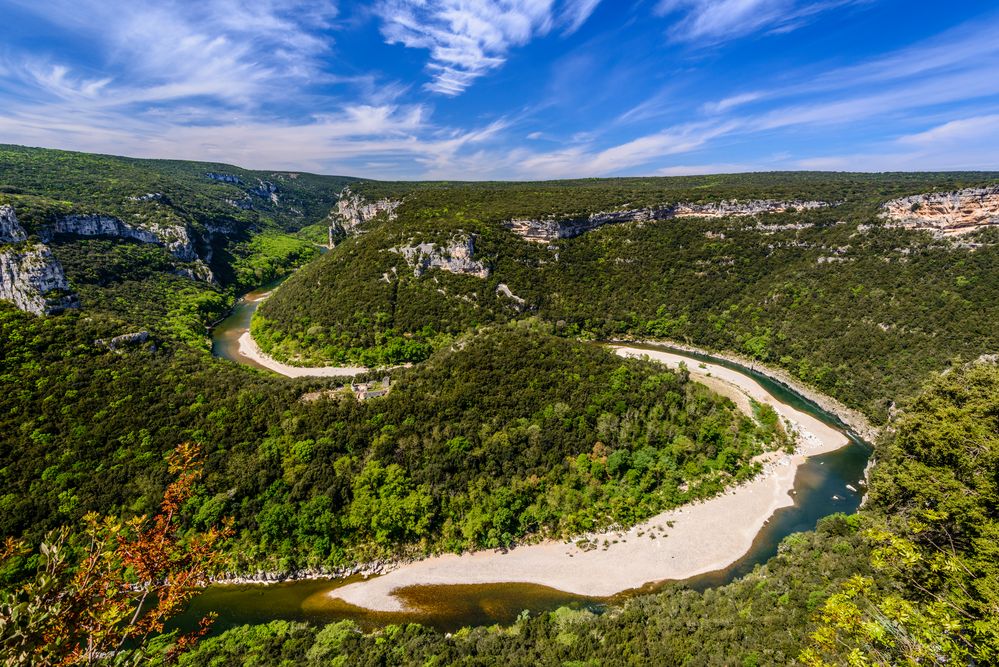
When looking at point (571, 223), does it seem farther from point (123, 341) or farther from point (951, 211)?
point (123, 341)

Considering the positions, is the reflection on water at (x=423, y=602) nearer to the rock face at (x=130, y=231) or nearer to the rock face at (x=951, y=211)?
the rock face at (x=951, y=211)

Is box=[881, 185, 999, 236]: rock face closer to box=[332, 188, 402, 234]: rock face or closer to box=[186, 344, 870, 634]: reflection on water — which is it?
box=[186, 344, 870, 634]: reflection on water

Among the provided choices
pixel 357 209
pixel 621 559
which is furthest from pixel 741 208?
pixel 357 209

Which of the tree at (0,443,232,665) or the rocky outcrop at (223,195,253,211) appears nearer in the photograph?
the tree at (0,443,232,665)

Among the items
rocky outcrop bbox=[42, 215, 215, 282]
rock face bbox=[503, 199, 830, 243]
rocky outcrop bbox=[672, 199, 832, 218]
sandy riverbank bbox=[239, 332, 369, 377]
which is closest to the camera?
sandy riverbank bbox=[239, 332, 369, 377]

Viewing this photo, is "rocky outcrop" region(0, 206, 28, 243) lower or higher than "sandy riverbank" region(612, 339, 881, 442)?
higher

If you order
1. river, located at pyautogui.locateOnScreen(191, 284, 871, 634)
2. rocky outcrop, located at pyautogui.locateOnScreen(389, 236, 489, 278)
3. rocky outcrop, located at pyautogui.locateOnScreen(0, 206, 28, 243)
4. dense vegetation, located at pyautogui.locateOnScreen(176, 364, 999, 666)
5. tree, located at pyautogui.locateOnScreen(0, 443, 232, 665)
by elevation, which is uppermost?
rocky outcrop, located at pyautogui.locateOnScreen(0, 206, 28, 243)

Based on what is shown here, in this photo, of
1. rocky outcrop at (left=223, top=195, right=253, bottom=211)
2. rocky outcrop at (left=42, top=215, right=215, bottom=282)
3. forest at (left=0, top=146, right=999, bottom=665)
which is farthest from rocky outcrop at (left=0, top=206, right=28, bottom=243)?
rocky outcrop at (left=223, top=195, right=253, bottom=211)
